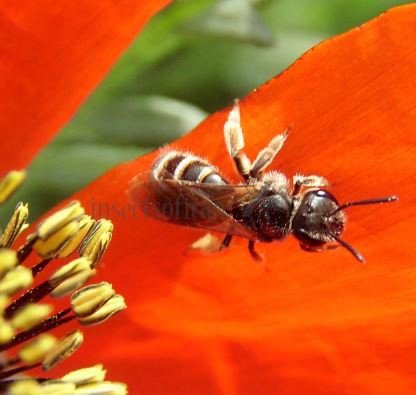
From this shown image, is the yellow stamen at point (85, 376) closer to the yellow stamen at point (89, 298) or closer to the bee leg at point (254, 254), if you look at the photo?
the yellow stamen at point (89, 298)

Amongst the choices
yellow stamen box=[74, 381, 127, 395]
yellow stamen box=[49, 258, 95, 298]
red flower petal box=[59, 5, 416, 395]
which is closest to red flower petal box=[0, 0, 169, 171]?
red flower petal box=[59, 5, 416, 395]

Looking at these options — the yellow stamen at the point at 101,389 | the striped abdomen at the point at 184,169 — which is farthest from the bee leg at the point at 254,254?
the yellow stamen at the point at 101,389

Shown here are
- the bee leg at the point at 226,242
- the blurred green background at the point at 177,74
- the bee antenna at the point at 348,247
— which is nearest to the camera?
the bee antenna at the point at 348,247

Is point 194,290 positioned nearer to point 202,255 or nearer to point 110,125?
point 202,255

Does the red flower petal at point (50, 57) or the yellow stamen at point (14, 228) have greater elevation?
the red flower petal at point (50, 57)

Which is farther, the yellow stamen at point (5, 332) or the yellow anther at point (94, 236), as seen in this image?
the yellow anther at point (94, 236)

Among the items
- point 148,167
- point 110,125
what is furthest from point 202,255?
point 110,125

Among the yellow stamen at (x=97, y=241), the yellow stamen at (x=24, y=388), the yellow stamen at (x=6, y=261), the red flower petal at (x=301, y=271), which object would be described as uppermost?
the yellow stamen at (x=6, y=261)

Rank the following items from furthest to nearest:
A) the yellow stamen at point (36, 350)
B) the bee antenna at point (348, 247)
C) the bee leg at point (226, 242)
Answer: the bee leg at point (226, 242)
the bee antenna at point (348, 247)
the yellow stamen at point (36, 350)
